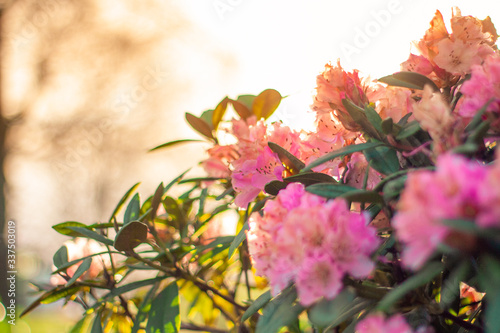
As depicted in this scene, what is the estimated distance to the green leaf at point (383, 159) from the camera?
567 mm

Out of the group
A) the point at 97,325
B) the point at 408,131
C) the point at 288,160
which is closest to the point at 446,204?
the point at 408,131

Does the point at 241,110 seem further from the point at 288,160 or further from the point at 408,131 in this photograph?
the point at 408,131

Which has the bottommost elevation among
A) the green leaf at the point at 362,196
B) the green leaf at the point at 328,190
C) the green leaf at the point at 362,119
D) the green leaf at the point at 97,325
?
the green leaf at the point at 97,325

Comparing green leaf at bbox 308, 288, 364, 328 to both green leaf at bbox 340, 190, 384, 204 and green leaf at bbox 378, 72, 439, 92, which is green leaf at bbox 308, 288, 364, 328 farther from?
green leaf at bbox 378, 72, 439, 92

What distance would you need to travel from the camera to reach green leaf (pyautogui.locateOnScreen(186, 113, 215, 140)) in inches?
41.6

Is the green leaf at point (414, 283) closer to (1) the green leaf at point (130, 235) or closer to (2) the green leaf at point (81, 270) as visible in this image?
(1) the green leaf at point (130, 235)

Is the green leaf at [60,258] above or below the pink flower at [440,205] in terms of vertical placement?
above

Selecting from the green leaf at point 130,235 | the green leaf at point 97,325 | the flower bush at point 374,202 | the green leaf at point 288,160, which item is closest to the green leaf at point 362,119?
the flower bush at point 374,202

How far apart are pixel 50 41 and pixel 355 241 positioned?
5.44 meters

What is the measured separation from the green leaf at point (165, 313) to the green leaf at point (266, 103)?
426 mm

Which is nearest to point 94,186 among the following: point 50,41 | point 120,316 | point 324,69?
point 50,41

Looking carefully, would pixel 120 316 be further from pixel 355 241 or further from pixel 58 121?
pixel 58 121

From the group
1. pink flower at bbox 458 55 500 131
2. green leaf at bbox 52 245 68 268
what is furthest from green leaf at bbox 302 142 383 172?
green leaf at bbox 52 245 68 268

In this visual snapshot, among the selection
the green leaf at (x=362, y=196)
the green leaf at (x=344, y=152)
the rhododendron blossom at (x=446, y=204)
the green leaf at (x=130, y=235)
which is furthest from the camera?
the green leaf at (x=130, y=235)
